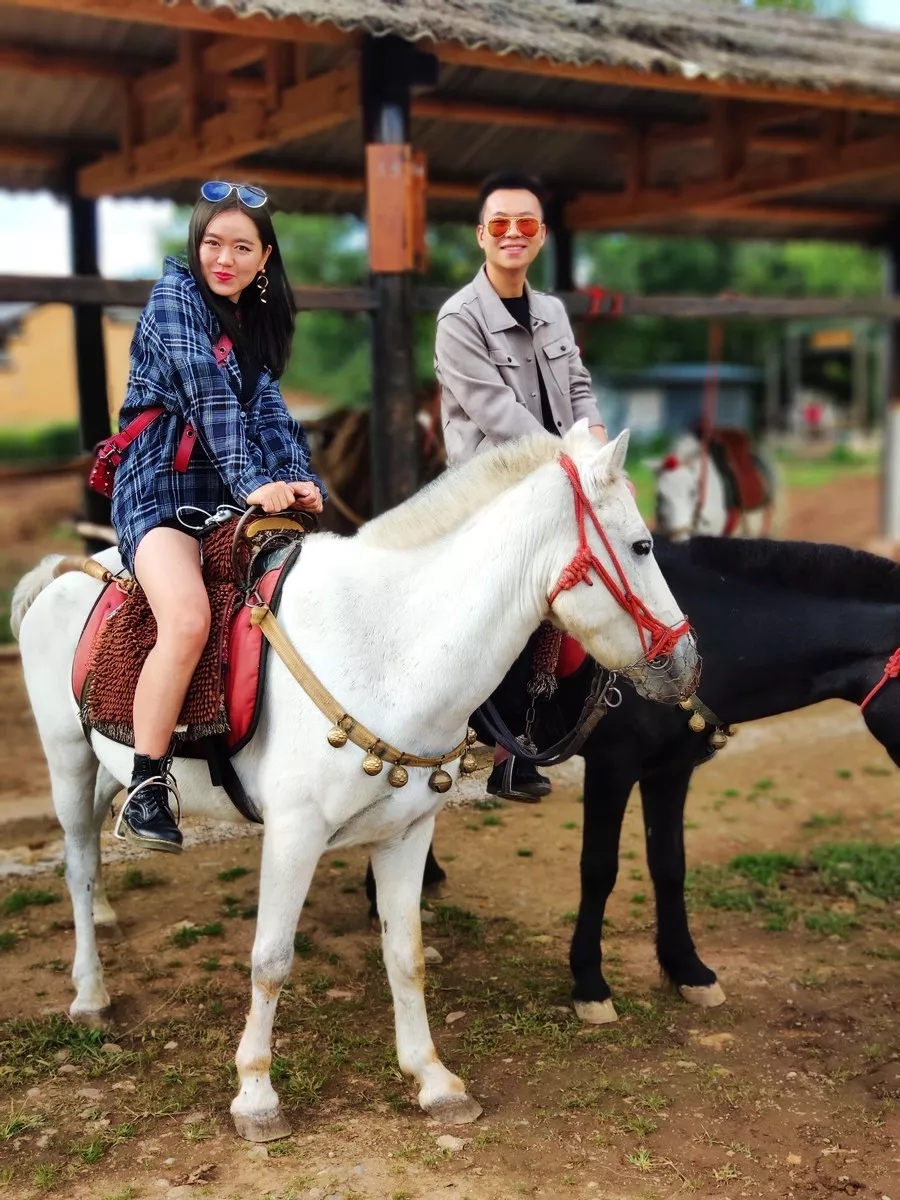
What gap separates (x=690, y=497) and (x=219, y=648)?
6102 millimetres

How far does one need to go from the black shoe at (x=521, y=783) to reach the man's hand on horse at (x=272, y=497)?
3.57 ft

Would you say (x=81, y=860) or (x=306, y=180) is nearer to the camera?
(x=81, y=860)

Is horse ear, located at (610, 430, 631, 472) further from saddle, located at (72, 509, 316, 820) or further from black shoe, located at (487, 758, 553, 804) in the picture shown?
black shoe, located at (487, 758, 553, 804)

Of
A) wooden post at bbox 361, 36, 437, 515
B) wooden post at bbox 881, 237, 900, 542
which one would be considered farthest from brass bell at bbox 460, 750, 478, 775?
wooden post at bbox 881, 237, 900, 542

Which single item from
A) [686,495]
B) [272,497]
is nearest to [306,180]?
[686,495]

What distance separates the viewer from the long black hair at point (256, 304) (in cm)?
297

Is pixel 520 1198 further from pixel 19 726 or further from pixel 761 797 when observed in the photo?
pixel 19 726

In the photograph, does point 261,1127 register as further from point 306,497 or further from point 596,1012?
point 306,497

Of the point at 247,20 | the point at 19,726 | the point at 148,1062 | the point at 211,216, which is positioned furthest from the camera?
the point at 19,726

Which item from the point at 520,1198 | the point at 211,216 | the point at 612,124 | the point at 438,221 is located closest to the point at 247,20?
the point at 211,216

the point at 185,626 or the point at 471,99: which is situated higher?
the point at 471,99

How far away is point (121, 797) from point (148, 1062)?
0.83 metres

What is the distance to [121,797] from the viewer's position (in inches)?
151

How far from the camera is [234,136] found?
677 cm
